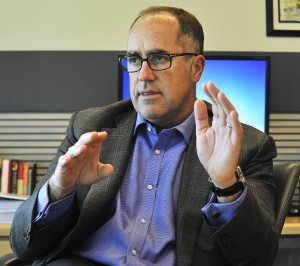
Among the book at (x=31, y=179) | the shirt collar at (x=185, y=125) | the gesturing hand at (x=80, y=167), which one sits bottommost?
the book at (x=31, y=179)

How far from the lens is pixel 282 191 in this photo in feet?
4.33

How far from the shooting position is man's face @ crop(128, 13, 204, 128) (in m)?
1.41

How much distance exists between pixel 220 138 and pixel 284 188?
13.3 inches

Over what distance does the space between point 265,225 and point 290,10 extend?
1.73 meters

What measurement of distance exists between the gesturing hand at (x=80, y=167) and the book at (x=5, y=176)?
3.84 feet

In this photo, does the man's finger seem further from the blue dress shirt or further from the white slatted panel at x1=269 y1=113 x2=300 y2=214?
the white slatted panel at x1=269 y1=113 x2=300 y2=214

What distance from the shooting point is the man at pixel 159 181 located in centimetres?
112

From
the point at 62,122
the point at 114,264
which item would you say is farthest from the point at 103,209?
the point at 62,122

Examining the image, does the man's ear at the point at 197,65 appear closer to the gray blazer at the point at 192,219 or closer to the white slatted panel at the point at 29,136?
the gray blazer at the point at 192,219

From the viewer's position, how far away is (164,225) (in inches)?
51.0

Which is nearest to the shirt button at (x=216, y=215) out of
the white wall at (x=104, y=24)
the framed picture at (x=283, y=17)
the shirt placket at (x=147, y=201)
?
the shirt placket at (x=147, y=201)

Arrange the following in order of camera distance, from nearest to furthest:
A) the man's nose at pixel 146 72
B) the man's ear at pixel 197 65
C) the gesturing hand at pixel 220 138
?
the gesturing hand at pixel 220 138, the man's nose at pixel 146 72, the man's ear at pixel 197 65

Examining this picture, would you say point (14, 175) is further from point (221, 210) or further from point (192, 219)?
point (221, 210)

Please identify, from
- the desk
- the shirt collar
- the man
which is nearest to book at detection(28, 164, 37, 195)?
the desk
